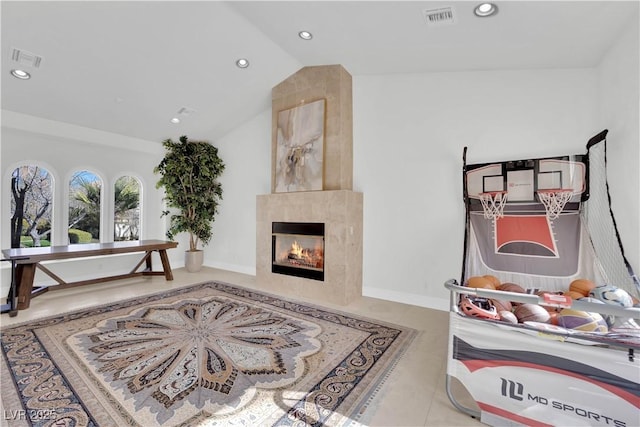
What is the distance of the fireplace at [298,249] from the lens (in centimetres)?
411

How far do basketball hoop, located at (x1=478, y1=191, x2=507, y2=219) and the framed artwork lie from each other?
205cm

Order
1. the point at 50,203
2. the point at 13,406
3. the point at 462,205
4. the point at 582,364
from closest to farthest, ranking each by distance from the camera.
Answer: the point at 582,364 < the point at 13,406 < the point at 462,205 < the point at 50,203

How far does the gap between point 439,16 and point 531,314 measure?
8.02 ft

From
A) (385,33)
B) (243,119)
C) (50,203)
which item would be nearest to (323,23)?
(385,33)

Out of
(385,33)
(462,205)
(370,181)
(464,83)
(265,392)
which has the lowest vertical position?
(265,392)

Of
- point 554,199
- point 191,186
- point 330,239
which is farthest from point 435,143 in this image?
point 191,186

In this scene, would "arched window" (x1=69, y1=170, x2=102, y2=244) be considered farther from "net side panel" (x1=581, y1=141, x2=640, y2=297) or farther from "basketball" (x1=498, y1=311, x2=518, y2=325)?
"net side panel" (x1=581, y1=141, x2=640, y2=297)

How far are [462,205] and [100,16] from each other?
4329 mm

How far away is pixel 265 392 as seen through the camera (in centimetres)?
196

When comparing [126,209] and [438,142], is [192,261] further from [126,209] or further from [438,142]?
[438,142]

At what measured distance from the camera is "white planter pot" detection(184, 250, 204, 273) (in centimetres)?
570

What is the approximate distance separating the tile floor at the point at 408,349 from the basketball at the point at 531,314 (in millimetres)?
655

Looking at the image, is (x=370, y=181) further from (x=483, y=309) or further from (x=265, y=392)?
(x=265, y=392)

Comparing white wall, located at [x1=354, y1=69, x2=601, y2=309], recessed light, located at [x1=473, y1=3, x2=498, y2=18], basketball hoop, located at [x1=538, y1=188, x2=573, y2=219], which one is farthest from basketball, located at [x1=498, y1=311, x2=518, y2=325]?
recessed light, located at [x1=473, y1=3, x2=498, y2=18]
